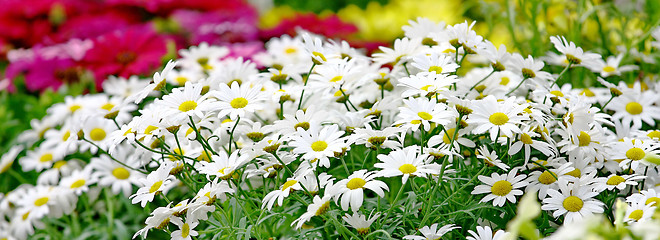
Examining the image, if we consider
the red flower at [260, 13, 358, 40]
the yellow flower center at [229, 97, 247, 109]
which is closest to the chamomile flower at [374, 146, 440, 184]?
the yellow flower center at [229, 97, 247, 109]

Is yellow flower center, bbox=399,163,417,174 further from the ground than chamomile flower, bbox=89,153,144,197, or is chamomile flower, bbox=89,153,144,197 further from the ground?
yellow flower center, bbox=399,163,417,174

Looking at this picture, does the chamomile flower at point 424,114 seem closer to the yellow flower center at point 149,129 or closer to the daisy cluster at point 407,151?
the daisy cluster at point 407,151

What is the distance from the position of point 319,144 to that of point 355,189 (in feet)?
0.29

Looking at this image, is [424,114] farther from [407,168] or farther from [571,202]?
[571,202]

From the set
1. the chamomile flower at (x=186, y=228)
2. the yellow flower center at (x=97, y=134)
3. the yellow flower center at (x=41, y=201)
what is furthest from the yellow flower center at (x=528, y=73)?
the yellow flower center at (x=41, y=201)

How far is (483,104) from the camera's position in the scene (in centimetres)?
80

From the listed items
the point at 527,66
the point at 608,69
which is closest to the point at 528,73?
the point at 527,66

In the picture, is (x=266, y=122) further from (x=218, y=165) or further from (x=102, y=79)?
(x=102, y=79)

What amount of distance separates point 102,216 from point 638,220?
104cm

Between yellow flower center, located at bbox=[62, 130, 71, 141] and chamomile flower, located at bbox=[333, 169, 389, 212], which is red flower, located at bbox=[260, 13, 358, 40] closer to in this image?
yellow flower center, located at bbox=[62, 130, 71, 141]

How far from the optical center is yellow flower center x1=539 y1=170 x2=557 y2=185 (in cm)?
84

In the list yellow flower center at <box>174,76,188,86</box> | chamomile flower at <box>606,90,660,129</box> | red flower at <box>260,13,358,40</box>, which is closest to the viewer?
chamomile flower at <box>606,90,660,129</box>

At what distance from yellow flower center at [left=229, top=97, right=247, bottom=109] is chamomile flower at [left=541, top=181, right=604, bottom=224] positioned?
0.42 m

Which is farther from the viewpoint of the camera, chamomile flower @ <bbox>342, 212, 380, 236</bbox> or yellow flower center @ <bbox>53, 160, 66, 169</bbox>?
yellow flower center @ <bbox>53, 160, 66, 169</bbox>
